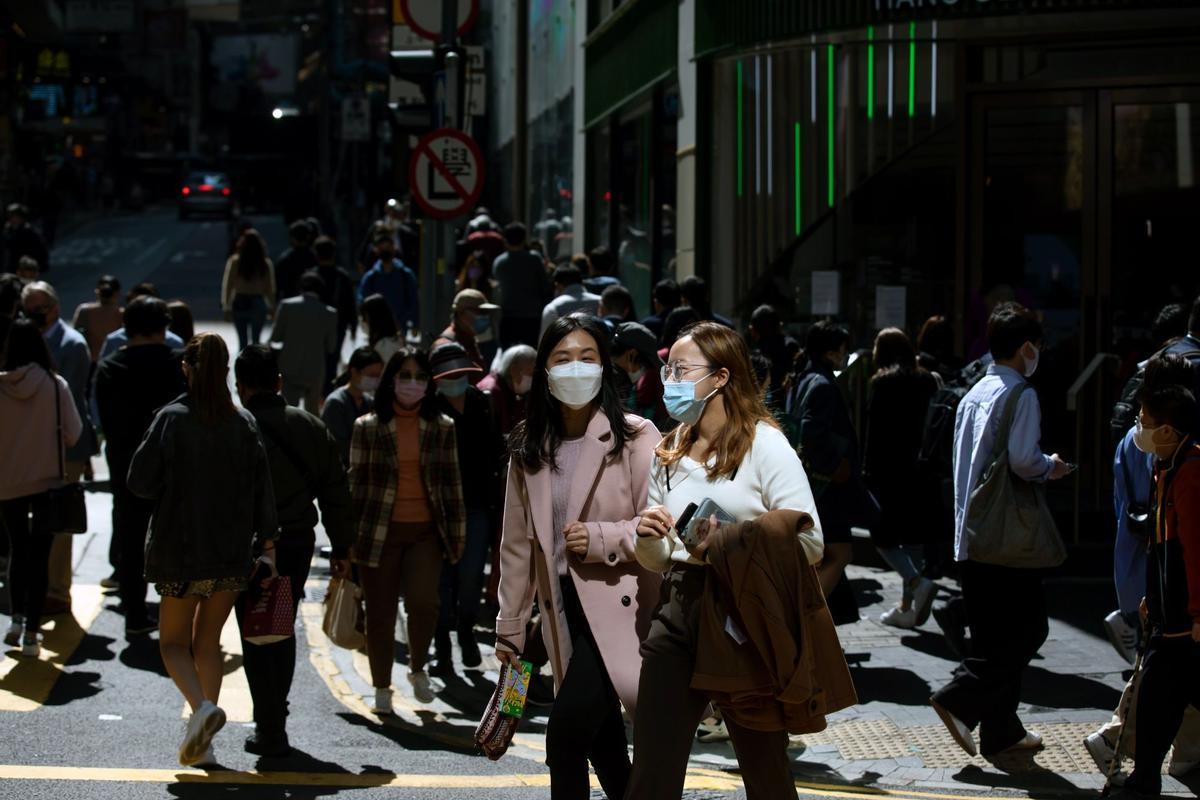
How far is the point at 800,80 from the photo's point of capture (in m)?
13.9

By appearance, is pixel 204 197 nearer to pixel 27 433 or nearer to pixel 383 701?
pixel 27 433

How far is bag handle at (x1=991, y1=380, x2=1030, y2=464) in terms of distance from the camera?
7547 millimetres

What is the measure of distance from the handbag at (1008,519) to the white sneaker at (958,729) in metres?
0.65

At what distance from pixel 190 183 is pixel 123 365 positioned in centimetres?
5399

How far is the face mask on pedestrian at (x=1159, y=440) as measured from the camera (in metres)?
6.68

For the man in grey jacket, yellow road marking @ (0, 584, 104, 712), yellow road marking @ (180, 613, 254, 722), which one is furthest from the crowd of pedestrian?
the man in grey jacket

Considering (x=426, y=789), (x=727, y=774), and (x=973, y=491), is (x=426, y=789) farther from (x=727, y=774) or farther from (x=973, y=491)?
(x=973, y=491)

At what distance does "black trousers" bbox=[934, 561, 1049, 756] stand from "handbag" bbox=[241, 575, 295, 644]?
283 cm

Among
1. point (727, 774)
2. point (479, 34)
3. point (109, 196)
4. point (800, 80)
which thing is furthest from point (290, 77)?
point (727, 774)

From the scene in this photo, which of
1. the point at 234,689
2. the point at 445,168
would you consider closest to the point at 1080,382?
the point at 445,168

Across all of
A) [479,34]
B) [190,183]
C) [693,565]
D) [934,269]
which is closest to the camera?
[693,565]

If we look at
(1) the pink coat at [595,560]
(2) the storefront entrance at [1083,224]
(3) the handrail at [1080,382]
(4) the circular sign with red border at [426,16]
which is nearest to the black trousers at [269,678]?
(1) the pink coat at [595,560]

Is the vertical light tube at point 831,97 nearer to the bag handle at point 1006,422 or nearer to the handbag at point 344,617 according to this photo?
the handbag at point 344,617

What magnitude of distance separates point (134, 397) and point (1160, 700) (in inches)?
228
